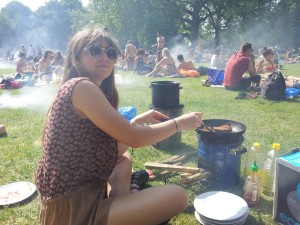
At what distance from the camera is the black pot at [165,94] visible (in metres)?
4.64

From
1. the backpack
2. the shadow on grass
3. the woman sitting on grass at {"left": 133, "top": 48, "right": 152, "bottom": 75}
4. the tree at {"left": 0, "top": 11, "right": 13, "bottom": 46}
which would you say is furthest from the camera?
the tree at {"left": 0, "top": 11, "right": 13, "bottom": 46}

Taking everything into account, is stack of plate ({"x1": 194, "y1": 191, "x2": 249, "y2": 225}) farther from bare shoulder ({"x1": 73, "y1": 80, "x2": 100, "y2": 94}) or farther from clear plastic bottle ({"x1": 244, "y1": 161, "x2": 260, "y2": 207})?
bare shoulder ({"x1": 73, "y1": 80, "x2": 100, "y2": 94})

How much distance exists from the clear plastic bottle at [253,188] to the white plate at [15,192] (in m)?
2.55

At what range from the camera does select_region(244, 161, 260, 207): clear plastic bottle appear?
3.12m

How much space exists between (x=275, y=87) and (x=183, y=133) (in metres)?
4.07

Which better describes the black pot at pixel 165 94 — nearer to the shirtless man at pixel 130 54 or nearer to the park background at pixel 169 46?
the park background at pixel 169 46

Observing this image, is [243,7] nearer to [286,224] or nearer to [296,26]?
[296,26]

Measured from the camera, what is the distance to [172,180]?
3.76 meters

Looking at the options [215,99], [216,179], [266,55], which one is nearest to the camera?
[216,179]

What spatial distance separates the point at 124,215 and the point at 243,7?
117 feet

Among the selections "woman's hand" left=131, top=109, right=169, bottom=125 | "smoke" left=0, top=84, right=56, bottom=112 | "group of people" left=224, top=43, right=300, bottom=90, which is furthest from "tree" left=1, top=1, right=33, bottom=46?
"woman's hand" left=131, top=109, right=169, bottom=125

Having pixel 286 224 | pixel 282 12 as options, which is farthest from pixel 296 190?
pixel 282 12

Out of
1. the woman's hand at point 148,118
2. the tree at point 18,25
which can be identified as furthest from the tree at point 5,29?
the woman's hand at point 148,118

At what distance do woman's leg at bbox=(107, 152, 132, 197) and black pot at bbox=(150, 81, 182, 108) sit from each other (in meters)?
1.70
